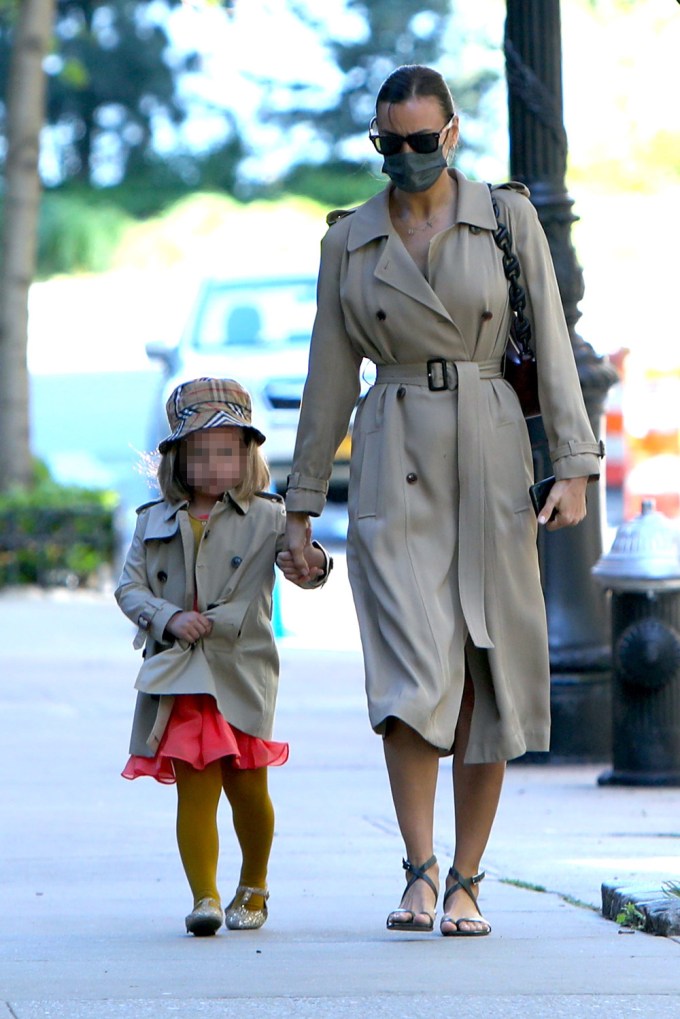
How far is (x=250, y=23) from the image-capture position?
134 ft

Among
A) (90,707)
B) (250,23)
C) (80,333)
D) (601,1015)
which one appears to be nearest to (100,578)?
(90,707)

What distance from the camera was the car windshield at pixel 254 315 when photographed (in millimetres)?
15312

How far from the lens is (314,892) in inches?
198

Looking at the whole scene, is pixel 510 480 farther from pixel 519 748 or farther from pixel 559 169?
pixel 559 169

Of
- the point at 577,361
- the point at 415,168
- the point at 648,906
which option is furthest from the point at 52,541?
the point at 648,906

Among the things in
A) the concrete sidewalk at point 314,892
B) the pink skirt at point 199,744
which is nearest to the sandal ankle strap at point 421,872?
the concrete sidewalk at point 314,892

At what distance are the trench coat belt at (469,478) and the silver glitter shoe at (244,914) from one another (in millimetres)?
843

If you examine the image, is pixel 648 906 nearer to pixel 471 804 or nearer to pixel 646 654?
pixel 471 804

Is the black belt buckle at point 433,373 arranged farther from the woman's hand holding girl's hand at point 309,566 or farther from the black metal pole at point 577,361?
the black metal pole at point 577,361

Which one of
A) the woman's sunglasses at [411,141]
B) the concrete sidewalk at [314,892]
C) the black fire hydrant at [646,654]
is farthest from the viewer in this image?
the black fire hydrant at [646,654]

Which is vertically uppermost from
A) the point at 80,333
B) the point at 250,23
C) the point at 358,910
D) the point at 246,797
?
the point at 250,23

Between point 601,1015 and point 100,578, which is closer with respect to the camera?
point 601,1015

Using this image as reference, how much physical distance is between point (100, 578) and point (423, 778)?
10159mm

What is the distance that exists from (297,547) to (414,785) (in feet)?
1.96
